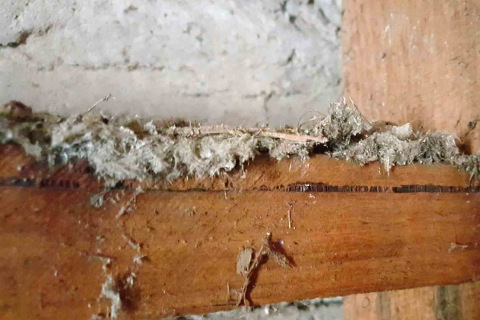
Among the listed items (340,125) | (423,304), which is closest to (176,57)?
(340,125)

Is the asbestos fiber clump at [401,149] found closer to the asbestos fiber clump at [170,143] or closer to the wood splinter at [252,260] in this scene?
the asbestos fiber clump at [170,143]

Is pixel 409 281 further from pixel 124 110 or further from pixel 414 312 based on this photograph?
pixel 124 110

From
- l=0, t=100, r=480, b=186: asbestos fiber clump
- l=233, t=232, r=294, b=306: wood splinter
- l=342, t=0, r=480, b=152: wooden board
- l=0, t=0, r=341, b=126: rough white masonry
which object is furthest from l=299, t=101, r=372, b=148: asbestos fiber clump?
l=0, t=0, r=341, b=126: rough white masonry

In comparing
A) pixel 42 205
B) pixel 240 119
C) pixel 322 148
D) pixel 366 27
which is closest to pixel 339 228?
pixel 322 148

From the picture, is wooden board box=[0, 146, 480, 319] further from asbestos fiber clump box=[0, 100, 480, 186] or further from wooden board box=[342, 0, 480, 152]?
wooden board box=[342, 0, 480, 152]

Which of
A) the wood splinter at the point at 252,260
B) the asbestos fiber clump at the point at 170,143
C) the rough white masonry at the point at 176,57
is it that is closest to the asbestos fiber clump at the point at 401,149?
the asbestos fiber clump at the point at 170,143
